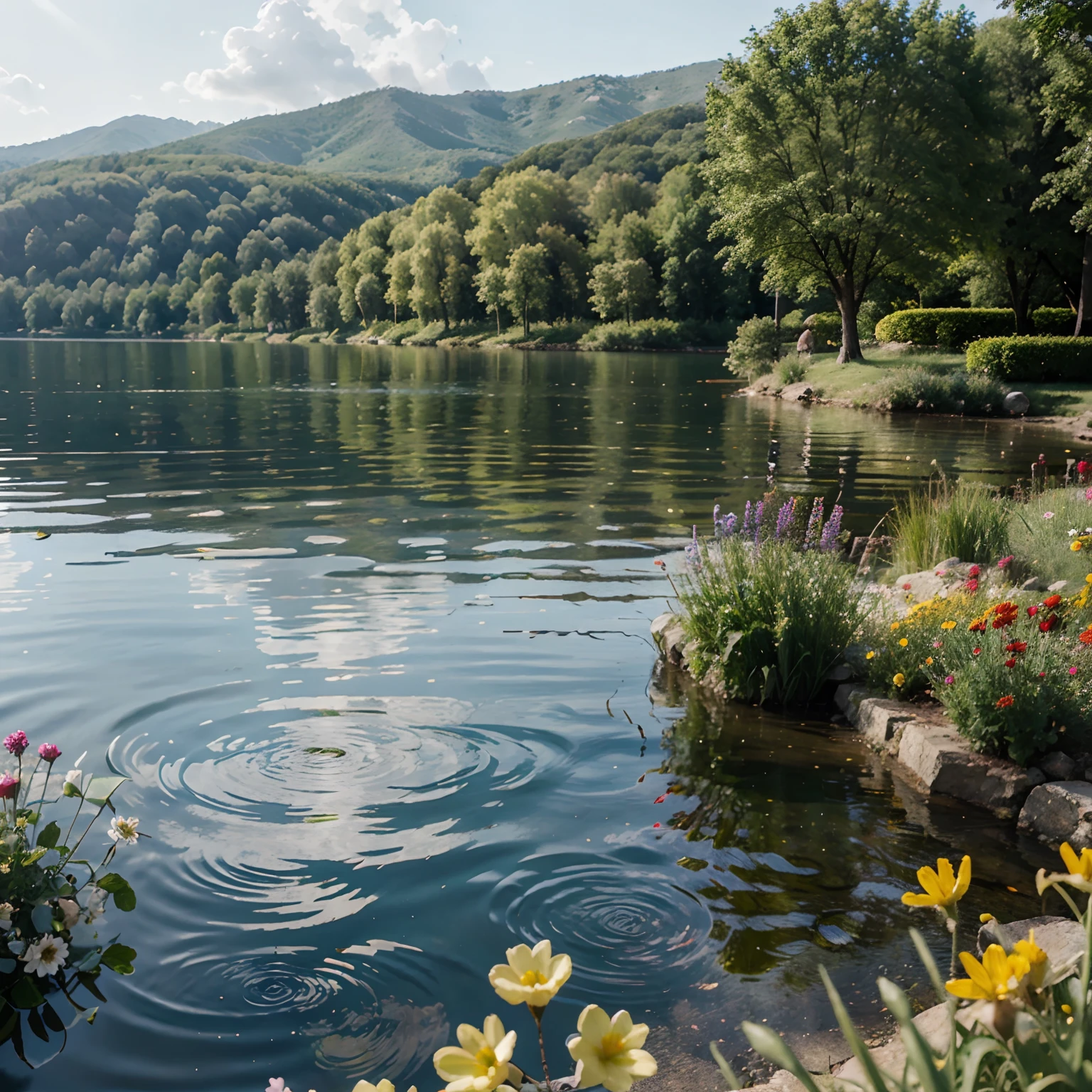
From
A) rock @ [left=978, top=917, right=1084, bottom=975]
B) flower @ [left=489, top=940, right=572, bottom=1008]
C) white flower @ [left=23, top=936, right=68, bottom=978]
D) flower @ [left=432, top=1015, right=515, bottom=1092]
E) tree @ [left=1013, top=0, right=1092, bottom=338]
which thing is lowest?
rock @ [left=978, top=917, right=1084, bottom=975]

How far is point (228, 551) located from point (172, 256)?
683 feet

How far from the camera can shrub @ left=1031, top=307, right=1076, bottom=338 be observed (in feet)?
144

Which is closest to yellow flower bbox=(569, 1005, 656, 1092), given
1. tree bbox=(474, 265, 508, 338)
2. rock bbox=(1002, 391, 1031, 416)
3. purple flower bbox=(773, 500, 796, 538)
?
purple flower bbox=(773, 500, 796, 538)

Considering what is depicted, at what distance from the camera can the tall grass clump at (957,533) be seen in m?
10.0

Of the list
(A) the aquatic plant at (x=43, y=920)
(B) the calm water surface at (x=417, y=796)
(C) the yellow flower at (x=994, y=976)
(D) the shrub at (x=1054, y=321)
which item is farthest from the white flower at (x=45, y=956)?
(D) the shrub at (x=1054, y=321)

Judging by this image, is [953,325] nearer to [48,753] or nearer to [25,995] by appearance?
[48,753]

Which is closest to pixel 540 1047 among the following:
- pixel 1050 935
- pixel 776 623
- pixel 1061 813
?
pixel 1050 935

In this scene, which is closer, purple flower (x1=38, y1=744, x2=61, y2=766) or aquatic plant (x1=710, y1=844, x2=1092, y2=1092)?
aquatic plant (x1=710, y1=844, x2=1092, y2=1092)

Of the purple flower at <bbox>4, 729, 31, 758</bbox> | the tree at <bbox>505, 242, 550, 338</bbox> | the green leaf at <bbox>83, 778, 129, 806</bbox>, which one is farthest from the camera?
the tree at <bbox>505, 242, 550, 338</bbox>

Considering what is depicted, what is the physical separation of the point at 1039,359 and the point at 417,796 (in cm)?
3318

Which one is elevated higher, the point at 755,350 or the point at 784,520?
the point at 755,350

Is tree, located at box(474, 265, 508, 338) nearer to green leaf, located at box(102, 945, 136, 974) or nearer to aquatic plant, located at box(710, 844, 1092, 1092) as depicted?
green leaf, located at box(102, 945, 136, 974)

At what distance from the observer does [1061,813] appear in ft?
18.2

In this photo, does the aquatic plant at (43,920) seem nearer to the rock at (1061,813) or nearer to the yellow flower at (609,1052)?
the yellow flower at (609,1052)
